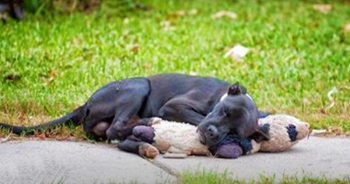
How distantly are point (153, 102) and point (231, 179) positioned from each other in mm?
1443

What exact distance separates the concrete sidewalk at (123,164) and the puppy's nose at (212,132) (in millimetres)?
Answer: 162

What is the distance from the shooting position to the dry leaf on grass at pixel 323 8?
13.7 metres

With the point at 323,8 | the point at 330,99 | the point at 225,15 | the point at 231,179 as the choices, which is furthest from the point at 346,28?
the point at 231,179

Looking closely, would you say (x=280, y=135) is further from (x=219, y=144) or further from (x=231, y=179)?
(x=231, y=179)

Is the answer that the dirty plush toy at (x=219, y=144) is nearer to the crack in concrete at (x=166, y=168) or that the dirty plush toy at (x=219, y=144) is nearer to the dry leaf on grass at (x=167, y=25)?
the crack in concrete at (x=166, y=168)

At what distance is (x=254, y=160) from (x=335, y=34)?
560 centimetres

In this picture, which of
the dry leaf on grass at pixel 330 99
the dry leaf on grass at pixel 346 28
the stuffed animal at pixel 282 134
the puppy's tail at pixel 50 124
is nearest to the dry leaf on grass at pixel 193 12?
the dry leaf on grass at pixel 346 28

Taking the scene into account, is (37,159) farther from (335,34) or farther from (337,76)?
(335,34)

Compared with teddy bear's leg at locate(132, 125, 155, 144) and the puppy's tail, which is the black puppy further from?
teddy bear's leg at locate(132, 125, 155, 144)

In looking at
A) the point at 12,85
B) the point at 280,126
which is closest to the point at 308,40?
the point at 12,85

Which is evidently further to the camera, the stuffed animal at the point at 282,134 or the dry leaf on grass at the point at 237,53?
the dry leaf on grass at the point at 237,53

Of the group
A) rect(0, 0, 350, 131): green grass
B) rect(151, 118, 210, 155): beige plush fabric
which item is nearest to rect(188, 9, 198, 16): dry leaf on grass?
rect(0, 0, 350, 131): green grass

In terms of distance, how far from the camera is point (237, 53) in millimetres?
10328

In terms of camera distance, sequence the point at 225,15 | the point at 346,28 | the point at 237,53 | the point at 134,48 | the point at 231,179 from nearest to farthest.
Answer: the point at 231,179
the point at 237,53
the point at 134,48
the point at 346,28
the point at 225,15
